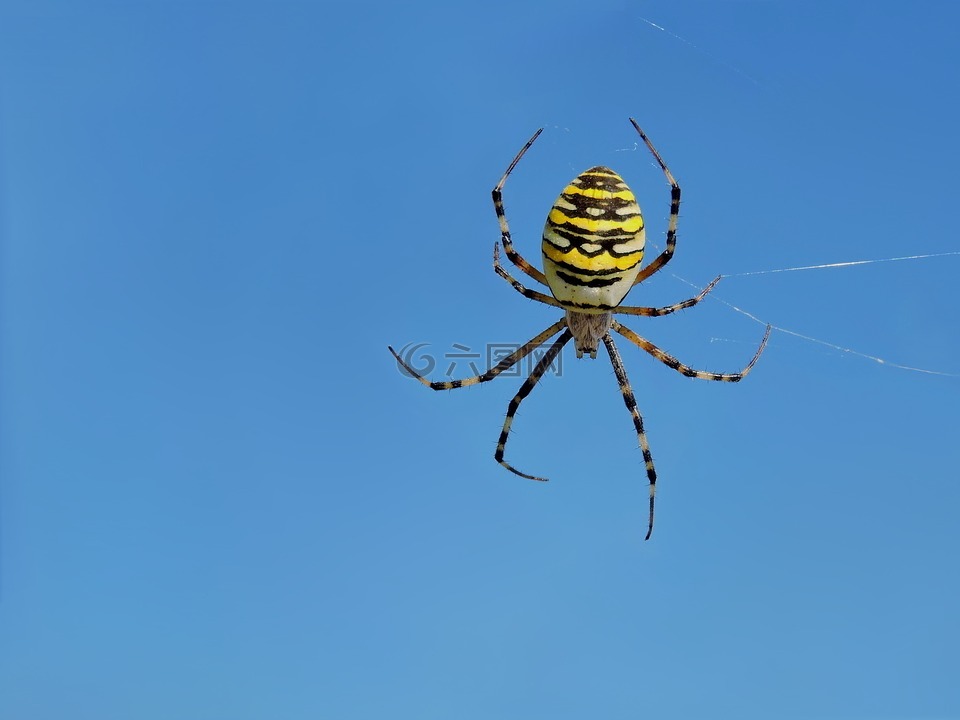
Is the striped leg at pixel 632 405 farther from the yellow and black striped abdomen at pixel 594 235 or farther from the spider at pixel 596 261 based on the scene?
the yellow and black striped abdomen at pixel 594 235

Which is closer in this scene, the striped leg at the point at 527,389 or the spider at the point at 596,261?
the spider at the point at 596,261

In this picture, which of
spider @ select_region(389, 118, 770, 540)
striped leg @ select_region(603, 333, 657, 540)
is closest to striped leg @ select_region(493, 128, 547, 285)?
spider @ select_region(389, 118, 770, 540)

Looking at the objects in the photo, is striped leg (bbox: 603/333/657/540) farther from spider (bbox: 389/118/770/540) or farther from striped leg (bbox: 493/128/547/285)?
striped leg (bbox: 493/128/547/285)

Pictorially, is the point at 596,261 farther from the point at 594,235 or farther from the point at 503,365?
the point at 503,365

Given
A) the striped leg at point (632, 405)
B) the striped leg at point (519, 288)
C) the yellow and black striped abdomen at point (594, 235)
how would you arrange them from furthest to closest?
the striped leg at point (632, 405)
the striped leg at point (519, 288)
the yellow and black striped abdomen at point (594, 235)

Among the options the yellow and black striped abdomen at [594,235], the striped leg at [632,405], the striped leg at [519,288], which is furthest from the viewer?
the striped leg at [632,405]

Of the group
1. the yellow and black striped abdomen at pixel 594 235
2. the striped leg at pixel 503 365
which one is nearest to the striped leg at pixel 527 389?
the striped leg at pixel 503 365

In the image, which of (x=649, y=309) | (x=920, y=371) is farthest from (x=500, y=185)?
(x=920, y=371)
